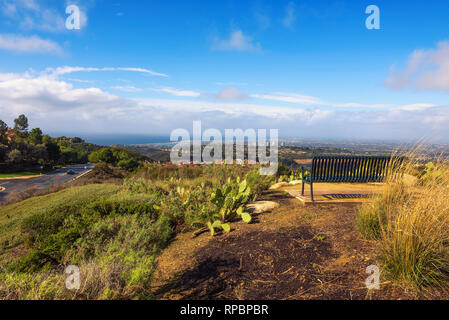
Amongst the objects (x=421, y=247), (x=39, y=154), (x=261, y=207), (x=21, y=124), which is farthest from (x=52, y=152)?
(x=421, y=247)

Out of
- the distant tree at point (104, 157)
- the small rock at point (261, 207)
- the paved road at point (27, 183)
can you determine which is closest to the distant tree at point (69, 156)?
the paved road at point (27, 183)

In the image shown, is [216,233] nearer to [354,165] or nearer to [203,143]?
[354,165]

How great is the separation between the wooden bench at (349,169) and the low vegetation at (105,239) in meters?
1.83

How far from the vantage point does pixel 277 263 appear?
9.98 feet

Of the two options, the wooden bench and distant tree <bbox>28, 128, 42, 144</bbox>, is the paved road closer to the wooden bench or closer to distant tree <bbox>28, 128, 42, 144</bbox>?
distant tree <bbox>28, 128, 42, 144</bbox>

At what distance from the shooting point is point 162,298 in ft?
8.32

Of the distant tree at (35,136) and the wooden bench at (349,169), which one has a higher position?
the distant tree at (35,136)

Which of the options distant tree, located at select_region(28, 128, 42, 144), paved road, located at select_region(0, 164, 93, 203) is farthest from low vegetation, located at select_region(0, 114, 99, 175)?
paved road, located at select_region(0, 164, 93, 203)

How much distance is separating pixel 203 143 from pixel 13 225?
9.32 meters

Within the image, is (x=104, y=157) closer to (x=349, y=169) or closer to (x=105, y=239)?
(x=105, y=239)

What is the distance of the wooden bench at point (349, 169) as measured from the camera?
5.62m

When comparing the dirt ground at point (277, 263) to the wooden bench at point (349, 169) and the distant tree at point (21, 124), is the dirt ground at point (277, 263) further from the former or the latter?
the distant tree at point (21, 124)

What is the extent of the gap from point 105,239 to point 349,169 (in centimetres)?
561

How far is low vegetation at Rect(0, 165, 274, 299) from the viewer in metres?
2.23
